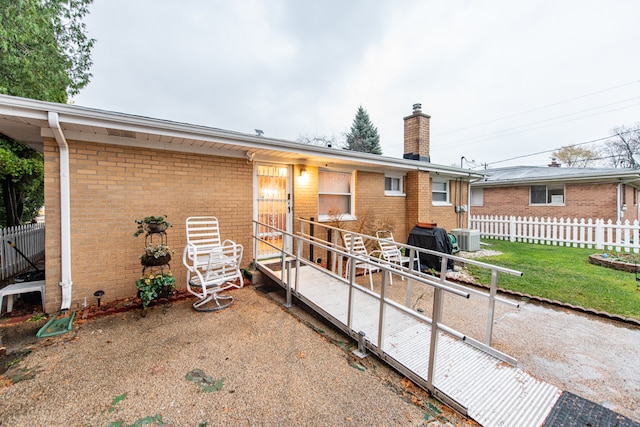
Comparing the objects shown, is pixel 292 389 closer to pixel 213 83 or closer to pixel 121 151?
pixel 121 151

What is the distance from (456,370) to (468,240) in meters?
7.31

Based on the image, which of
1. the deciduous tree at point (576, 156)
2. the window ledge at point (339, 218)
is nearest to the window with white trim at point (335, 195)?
the window ledge at point (339, 218)

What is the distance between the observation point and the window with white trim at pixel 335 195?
22.2 feet

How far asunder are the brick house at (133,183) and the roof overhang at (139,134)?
14 mm

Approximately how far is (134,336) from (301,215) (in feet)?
12.6

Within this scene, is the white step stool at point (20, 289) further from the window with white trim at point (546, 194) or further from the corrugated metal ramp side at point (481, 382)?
the window with white trim at point (546, 194)

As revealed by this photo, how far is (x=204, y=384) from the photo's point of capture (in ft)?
7.61

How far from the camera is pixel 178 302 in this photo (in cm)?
417

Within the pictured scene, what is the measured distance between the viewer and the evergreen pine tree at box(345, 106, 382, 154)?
954 inches

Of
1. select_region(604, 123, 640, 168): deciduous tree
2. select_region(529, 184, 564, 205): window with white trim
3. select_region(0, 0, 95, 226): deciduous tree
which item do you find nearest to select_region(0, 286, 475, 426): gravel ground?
select_region(0, 0, 95, 226): deciduous tree

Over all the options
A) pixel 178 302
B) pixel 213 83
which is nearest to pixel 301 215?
pixel 178 302

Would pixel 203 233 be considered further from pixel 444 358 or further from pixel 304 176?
pixel 444 358

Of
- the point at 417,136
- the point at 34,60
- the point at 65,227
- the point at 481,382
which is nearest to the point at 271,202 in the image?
the point at 65,227

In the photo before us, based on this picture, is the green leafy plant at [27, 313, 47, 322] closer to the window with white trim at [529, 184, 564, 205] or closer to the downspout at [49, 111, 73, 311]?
the downspout at [49, 111, 73, 311]
